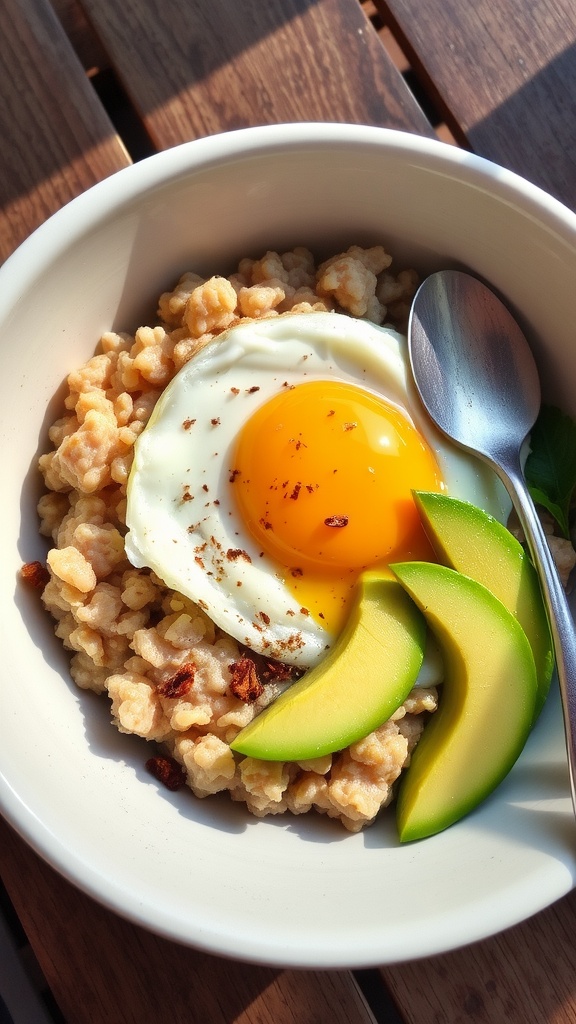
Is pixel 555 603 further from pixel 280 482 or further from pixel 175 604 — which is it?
pixel 175 604

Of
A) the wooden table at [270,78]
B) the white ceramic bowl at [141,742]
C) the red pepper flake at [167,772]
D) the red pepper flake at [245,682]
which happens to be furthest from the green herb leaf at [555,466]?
the red pepper flake at [167,772]

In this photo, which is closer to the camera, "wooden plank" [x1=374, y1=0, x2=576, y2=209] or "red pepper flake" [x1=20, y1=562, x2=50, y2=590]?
"red pepper flake" [x1=20, y1=562, x2=50, y2=590]

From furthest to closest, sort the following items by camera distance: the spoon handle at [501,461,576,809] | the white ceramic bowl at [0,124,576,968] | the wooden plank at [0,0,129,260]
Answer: the wooden plank at [0,0,129,260] → the spoon handle at [501,461,576,809] → the white ceramic bowl at [0,124,576,968]

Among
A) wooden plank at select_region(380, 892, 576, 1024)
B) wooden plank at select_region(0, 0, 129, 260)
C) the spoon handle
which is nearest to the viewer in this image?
the spoon handle

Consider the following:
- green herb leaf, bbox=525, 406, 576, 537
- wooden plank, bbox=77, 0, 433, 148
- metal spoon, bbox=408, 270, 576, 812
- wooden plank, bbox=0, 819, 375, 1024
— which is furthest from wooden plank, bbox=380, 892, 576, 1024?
wooden plank, bbox=77, 0, 433, 148

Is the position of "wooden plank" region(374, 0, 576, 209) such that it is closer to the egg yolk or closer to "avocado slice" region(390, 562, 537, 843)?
the egg yolk

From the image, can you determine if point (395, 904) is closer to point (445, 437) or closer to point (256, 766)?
point (256, 766)

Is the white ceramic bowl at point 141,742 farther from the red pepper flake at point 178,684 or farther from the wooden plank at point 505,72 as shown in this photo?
the wooden plank at point 505,72
